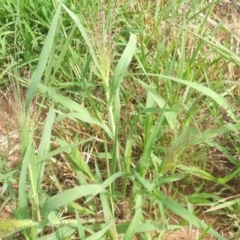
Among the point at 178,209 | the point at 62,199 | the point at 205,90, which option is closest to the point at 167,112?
the point at 205,90

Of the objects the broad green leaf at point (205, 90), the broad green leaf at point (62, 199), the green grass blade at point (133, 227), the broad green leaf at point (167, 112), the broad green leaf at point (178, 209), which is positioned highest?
the broad green leaf at point (205, 90)

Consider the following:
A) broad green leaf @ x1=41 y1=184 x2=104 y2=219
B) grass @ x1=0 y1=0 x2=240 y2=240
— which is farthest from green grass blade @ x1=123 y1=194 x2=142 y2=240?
broad green leaf @ x1=41 y1=184 x2=104 y2=219

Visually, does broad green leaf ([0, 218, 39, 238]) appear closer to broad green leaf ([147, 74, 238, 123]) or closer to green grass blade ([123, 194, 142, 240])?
green grass blade ([123, 194, 142, 240])

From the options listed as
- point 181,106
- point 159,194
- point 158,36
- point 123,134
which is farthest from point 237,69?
point 159,194

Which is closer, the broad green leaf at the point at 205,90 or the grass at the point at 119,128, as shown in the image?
the grass at the point at 119,128

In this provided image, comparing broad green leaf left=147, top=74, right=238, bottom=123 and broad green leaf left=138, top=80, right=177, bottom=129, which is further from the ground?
broad green leaf left=147, top=74, right=238, bottom=123

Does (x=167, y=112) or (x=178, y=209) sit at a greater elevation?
(x=167, y=112)

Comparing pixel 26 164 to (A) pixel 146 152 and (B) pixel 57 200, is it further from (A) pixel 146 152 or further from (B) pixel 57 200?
(A) pixel 146 152

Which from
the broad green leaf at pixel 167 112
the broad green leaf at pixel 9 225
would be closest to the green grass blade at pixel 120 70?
the broad green leaf at pixel 167 112

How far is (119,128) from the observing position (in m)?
1.52

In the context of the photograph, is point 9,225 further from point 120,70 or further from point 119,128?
point 119,128

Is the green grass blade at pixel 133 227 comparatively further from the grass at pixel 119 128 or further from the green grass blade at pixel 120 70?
the green grass blade at pixel 120 70

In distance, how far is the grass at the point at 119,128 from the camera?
1180mm

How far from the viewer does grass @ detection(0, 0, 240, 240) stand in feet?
3.87
